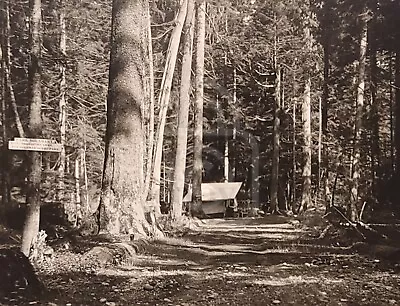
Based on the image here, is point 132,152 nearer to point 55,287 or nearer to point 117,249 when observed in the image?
point 117,249

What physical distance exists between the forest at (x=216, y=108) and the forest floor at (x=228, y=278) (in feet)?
1.05

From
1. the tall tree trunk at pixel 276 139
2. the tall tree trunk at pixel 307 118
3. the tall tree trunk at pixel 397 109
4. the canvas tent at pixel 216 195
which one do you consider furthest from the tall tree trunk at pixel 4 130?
the tall tree trunk at pixel 276 139

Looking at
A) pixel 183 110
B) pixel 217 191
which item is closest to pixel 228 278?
pixel 217 191

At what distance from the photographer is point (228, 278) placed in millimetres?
2924

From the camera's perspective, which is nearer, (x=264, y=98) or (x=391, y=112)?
(x=391, y=112)

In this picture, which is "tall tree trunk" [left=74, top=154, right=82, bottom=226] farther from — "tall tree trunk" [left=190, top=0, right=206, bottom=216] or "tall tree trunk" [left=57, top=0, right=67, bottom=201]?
"tall tree trunk" [left=190, top=0, right=206, bottom=216]

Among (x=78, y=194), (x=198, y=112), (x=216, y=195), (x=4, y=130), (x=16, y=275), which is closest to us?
(x=16, y=275)

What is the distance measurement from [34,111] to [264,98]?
358cm

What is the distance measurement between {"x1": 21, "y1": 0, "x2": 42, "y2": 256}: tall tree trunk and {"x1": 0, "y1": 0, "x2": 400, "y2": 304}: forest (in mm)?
11

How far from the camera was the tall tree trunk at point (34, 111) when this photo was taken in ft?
10.3

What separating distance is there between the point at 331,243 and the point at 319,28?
189 centimetres

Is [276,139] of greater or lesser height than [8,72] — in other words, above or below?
below

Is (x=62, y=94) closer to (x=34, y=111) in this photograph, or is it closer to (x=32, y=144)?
(x=34, y=111)

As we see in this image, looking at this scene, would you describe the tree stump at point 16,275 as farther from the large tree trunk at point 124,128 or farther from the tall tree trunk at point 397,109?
the tall tree trunk at point 397,109
